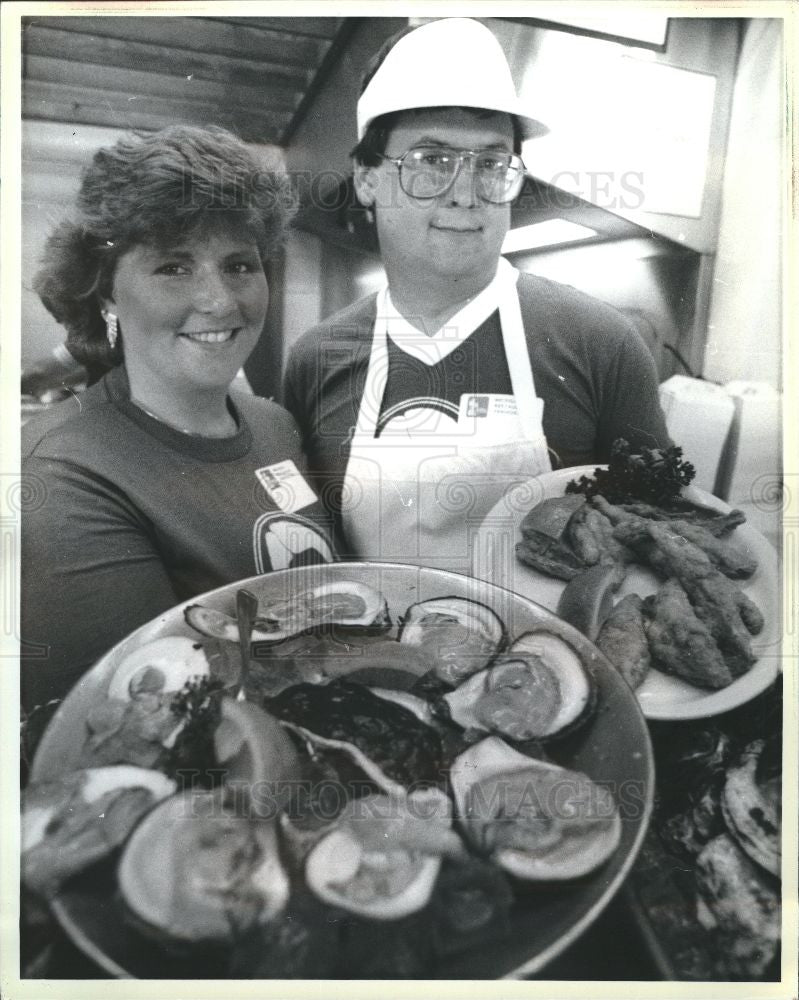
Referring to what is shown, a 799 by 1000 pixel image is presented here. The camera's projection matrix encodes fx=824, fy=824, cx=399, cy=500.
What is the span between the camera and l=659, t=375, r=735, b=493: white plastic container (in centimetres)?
190

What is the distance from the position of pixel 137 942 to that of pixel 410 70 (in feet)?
6.25

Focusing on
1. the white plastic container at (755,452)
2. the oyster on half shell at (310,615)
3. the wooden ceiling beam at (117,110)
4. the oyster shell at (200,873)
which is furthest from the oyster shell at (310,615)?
the wooden ceiling beam at (117,110)

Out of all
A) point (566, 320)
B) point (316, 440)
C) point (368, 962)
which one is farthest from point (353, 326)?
point (368, 962)

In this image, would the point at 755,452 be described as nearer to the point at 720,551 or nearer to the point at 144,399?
the point at 720,551

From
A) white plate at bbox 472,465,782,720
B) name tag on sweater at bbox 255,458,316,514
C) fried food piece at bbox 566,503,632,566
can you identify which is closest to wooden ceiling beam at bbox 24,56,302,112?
name tag on sweater at bbox 255,458,316,514

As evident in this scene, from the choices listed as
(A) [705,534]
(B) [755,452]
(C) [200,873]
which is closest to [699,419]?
(B) [755,452]

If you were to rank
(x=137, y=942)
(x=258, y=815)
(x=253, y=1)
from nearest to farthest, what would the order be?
(x=137, y=942) → (x=258, y=815) → (x=253, y=1)

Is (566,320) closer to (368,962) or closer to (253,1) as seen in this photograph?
(253,1)

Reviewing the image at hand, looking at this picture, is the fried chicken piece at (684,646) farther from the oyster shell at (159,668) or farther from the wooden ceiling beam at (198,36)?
the wooden ceiling beam at (198,36)

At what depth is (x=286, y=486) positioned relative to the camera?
1902 mm

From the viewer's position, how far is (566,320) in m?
1.91

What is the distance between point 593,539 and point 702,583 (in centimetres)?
26

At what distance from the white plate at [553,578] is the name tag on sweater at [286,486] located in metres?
0.41

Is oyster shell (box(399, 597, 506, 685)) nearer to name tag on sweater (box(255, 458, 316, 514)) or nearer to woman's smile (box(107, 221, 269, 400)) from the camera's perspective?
name tag on sweater (box(255, 458, 316, 514))
